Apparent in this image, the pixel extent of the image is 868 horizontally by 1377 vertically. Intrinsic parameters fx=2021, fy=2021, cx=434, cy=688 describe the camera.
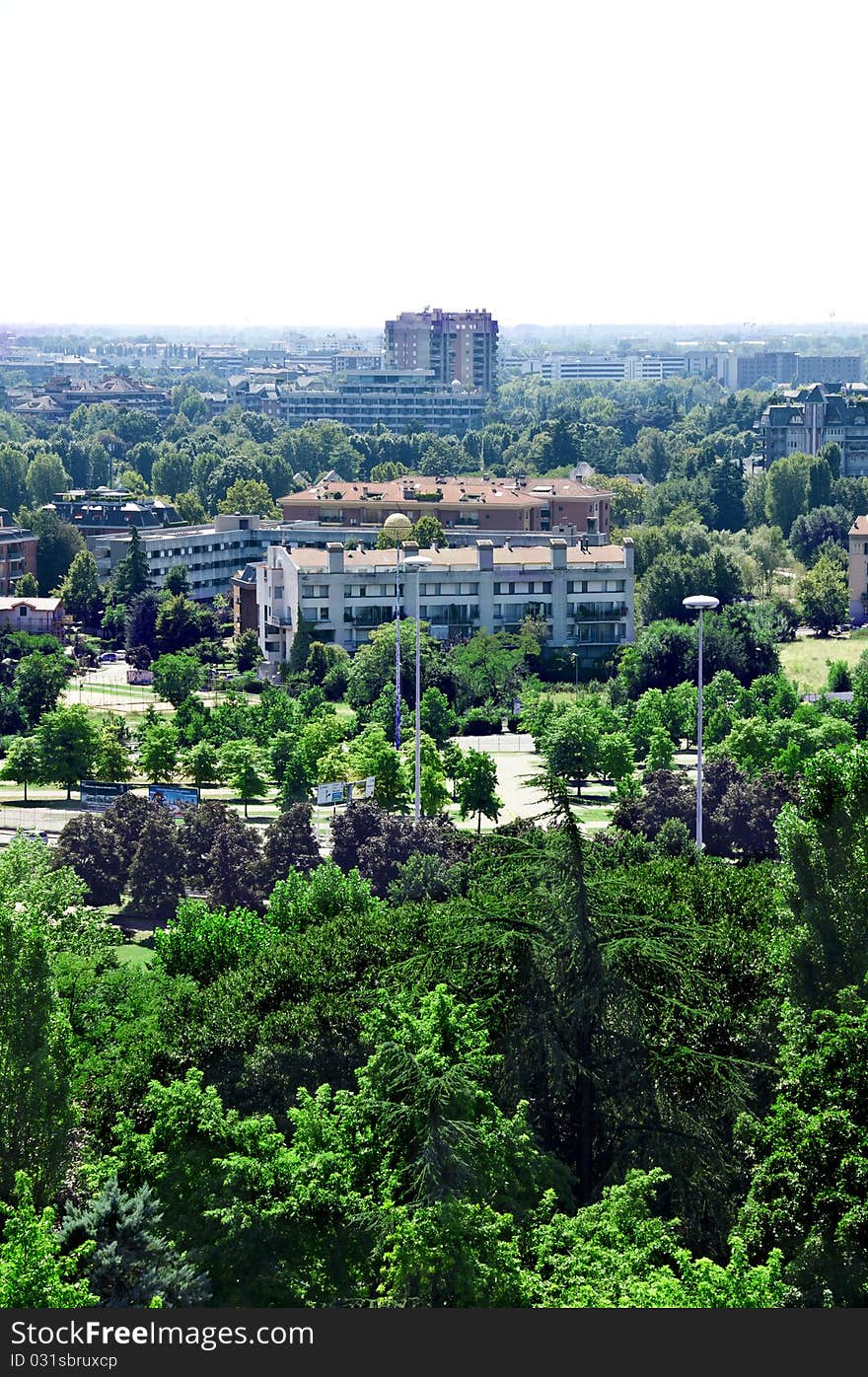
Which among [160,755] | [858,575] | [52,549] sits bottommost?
[52,549]

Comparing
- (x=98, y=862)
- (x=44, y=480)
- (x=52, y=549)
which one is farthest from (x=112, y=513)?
(x=98, y=862)

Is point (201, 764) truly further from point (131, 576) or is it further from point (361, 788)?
point (131, 576)

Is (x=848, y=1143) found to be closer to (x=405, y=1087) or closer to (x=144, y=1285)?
(x=405, y=1087)

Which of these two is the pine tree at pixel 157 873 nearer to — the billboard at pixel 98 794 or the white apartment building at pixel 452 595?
the billboard at pixel 98 794

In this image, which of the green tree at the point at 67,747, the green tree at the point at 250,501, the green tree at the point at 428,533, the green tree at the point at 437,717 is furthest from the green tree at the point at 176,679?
the green tree at the point at 250,501

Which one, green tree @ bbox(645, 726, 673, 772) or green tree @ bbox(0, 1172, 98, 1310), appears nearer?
green tree @ bbox(0, 1172, 98, 1310)

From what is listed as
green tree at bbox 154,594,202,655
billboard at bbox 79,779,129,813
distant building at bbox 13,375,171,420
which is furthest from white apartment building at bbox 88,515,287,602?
distant building at bbox 13,375,171,420

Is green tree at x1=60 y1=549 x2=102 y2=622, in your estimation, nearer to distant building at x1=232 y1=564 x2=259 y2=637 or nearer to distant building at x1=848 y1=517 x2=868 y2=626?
distant building at x1=232 y1=564 x2=259 y2=637
